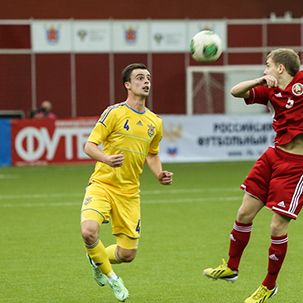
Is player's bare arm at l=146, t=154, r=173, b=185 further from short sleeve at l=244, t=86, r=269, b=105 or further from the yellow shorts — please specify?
short sleeve at l=244, t=86, r=269, b=105

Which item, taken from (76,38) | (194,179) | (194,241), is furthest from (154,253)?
(76,38)

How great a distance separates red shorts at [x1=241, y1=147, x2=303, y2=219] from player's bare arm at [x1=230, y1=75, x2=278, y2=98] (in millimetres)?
576

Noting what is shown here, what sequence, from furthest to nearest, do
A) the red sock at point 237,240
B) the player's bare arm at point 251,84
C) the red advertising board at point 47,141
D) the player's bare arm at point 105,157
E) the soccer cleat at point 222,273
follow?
the red advertising board at point 47,141, the soccer cleat at point 222,273, the red sock at point 237,240, the player's bare arm at point 105,157, the player's bare arm at point 251,84

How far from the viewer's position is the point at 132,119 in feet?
27.4

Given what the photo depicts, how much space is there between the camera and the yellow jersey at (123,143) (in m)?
8.27

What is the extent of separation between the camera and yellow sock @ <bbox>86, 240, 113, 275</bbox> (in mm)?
7957

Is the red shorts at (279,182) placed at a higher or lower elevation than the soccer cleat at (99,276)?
higher

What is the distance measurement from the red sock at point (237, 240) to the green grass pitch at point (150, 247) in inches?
11.9

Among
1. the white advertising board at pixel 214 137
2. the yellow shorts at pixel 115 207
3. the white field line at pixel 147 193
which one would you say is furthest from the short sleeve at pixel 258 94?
the white advertising board at pixel 214 137

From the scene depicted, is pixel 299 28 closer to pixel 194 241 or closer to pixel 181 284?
pixel 194 241

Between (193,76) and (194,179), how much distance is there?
1134cm

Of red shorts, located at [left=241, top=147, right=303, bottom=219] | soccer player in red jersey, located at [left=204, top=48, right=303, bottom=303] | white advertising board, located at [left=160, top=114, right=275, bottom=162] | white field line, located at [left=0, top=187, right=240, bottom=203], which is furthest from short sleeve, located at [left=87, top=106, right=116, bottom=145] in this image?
white advertising board, located at [left=160, top=114, right=275, bottom=162]

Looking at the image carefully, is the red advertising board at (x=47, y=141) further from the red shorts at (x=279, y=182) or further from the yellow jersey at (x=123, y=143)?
the red shorts at (x=279, y=182)

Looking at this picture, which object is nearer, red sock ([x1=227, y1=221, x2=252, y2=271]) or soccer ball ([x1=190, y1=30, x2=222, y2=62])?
red sock ([x1=227, y1=221, x2=252, y2=271])
